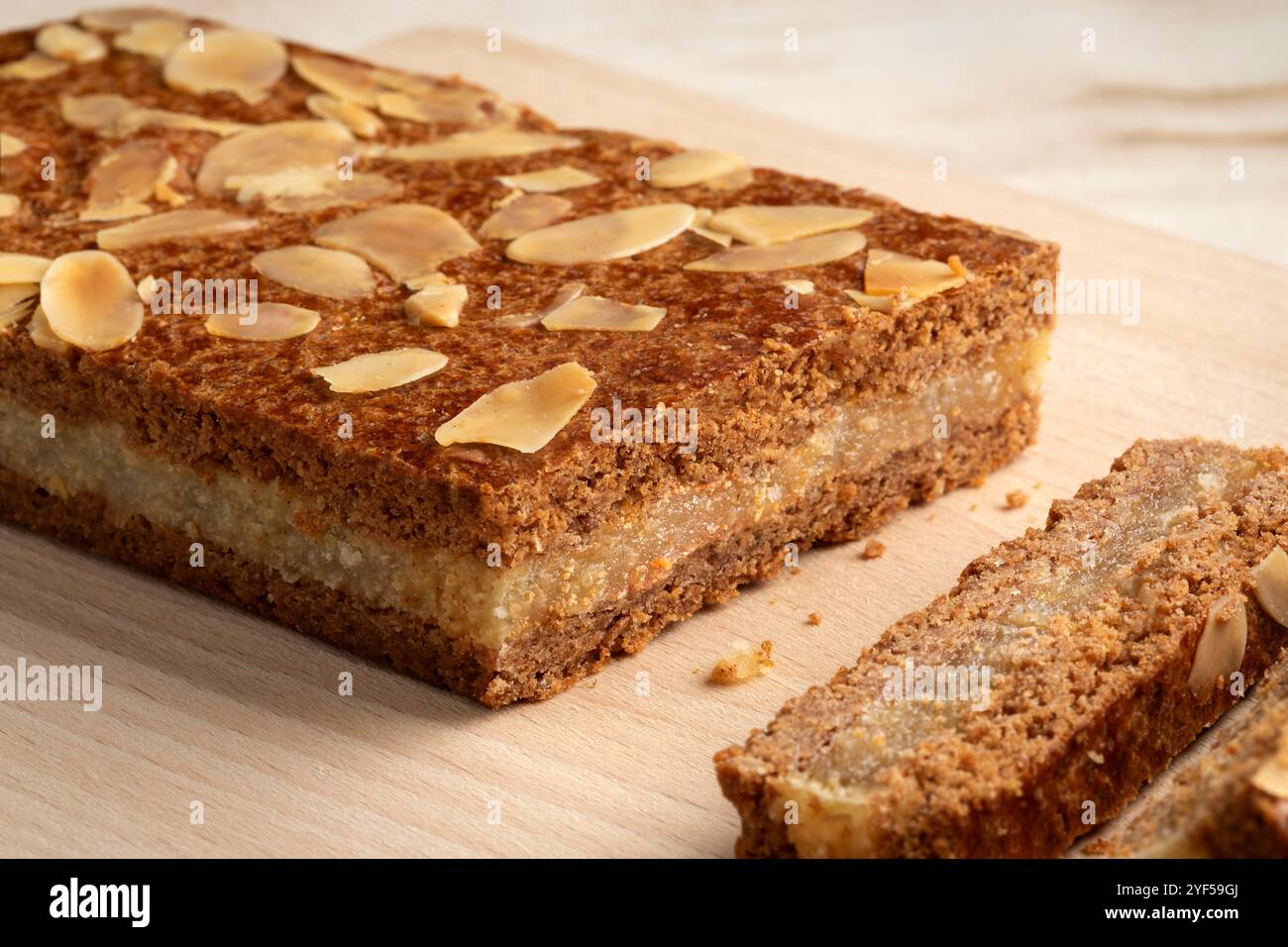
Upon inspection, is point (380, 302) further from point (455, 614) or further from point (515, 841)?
point (515, 841)

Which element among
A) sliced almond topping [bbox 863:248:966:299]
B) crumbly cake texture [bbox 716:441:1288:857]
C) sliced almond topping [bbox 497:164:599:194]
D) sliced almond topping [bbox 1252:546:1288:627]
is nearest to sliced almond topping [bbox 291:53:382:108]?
sliced almond topping [bbox 497:164:599:194]

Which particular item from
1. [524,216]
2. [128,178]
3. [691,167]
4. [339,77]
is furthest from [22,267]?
[691,167]

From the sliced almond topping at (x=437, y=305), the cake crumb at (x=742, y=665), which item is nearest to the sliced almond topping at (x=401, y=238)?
the sliced almond topping at (x=437, y=305)

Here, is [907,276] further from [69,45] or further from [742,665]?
[69,45]

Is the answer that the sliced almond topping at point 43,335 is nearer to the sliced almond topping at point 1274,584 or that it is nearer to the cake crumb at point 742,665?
the cake crumb at point 742,665

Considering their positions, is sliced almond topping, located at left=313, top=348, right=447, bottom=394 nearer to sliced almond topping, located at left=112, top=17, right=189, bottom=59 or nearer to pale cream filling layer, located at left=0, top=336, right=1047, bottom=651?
pale cream filling layer, located at left=0, top=336, right=1047, bottom=651
